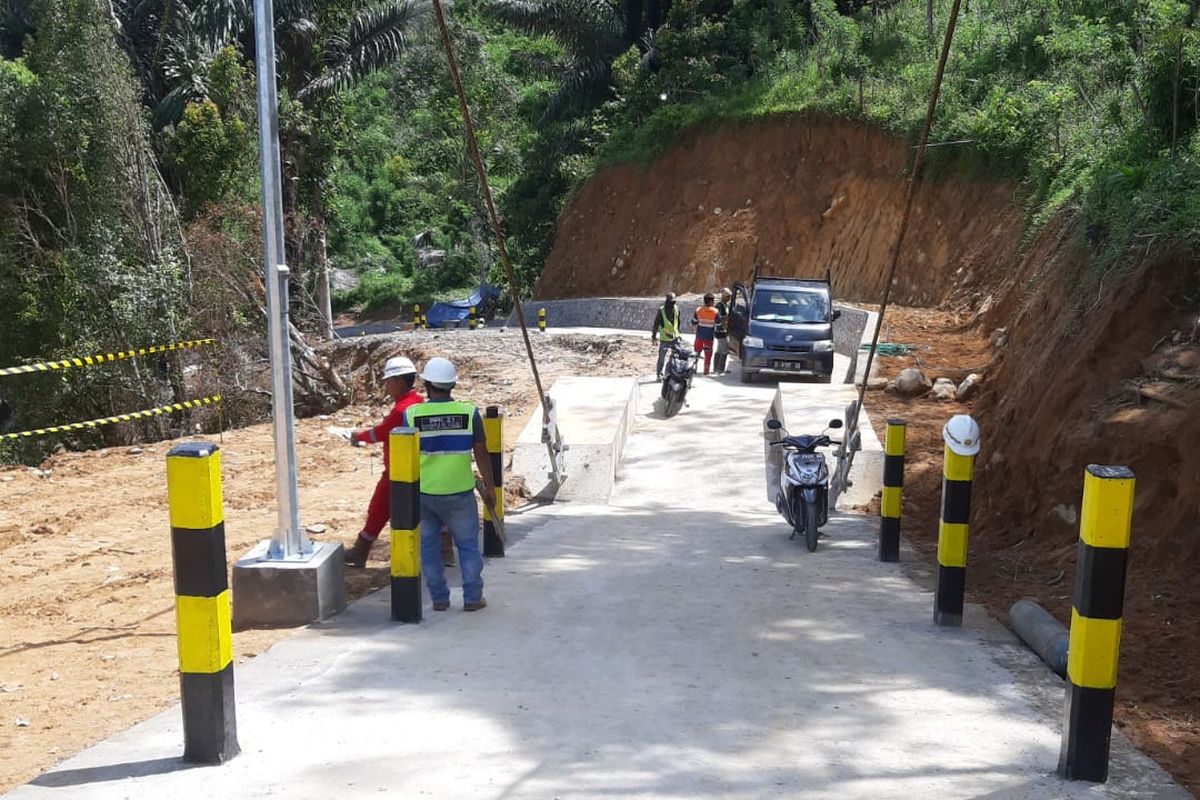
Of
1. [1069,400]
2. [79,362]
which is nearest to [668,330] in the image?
[79,362]

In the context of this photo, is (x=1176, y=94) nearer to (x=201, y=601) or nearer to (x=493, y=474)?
(x=493, y=474)

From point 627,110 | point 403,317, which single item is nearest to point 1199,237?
point 627,110

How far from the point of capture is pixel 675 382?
59.5 ft

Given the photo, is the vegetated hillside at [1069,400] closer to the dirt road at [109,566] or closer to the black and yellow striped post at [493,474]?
the black and yellow striped post at [493,474]

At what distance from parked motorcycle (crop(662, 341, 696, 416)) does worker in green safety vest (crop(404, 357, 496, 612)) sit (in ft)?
36.8

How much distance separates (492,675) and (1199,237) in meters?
6.94

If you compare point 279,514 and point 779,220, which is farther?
point 779,220

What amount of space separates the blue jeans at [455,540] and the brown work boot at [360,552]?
1.53 m

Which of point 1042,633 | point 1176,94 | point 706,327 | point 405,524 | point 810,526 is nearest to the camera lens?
point 1042,633

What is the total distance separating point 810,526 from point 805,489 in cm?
33

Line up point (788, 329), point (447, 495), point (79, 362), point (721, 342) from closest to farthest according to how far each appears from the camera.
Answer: point (447, 495), point (79, 362), point (788, 329), point (721, 342)

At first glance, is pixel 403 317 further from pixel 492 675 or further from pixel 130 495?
pixel 492 675

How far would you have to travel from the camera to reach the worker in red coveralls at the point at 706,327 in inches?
914

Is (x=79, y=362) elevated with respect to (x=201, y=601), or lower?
lower
